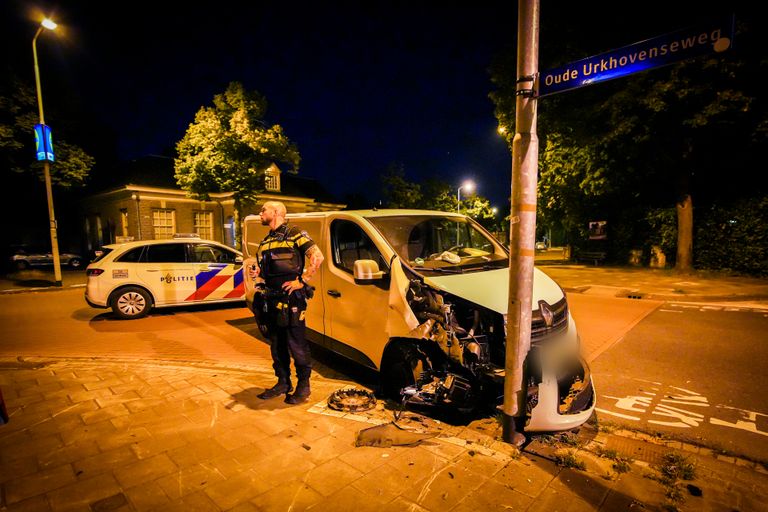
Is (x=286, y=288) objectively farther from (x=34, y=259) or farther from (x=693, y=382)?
(x=34, y=259)

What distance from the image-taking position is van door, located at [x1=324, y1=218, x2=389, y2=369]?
405 centimetres

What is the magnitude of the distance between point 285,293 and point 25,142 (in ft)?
79.7

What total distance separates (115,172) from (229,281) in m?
23.9

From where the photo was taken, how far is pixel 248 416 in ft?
12.1

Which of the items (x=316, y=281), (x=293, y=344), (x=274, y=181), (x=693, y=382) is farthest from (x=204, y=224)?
(x=693, y=382)

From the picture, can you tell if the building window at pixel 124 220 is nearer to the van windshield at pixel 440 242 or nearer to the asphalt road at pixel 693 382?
the van windshield at pixel 440 242

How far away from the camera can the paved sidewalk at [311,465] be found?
8.29 ft

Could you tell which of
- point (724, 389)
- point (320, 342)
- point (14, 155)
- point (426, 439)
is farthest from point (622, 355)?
point (14, 155)

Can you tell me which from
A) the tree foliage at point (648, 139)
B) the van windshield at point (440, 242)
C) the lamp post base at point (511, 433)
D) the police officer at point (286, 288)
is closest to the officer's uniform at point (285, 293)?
the police officer at point (286, 288)

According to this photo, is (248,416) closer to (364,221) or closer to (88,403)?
(88,403)

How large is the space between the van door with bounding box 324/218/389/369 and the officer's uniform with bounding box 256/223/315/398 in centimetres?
58

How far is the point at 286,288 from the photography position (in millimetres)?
3883

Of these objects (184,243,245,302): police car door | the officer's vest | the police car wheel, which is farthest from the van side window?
the police car wheel

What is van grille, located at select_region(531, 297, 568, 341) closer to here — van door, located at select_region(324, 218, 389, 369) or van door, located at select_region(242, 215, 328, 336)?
van door, located at select_region(324, 218, 389, 369)
